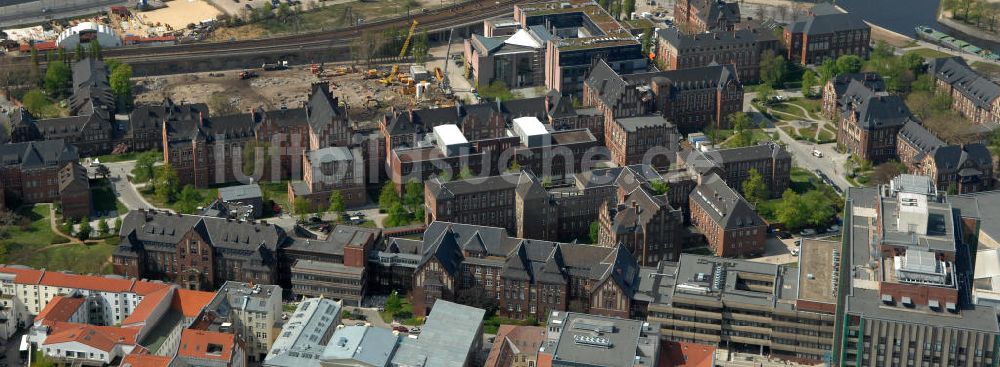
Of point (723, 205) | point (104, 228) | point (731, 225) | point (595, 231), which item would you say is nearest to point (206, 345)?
point (104, 228)

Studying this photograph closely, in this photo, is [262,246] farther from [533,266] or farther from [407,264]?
[533,266]

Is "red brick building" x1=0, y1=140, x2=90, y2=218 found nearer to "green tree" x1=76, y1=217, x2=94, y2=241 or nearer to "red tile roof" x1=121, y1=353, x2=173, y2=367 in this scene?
"green tree" x1=76, y1=217, x2=94, y2=241

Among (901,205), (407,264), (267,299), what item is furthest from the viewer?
(407,264)

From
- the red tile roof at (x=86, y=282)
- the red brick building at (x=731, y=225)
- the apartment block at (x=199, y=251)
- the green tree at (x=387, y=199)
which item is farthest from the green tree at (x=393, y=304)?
the red brick building at (x=731, y=225)

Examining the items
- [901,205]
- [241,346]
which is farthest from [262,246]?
[901,205]

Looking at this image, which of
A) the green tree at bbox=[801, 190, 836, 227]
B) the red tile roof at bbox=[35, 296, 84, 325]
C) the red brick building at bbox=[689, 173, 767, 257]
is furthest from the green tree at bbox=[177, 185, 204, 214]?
the green tree at bbox=[801, 190, 836, 227]
